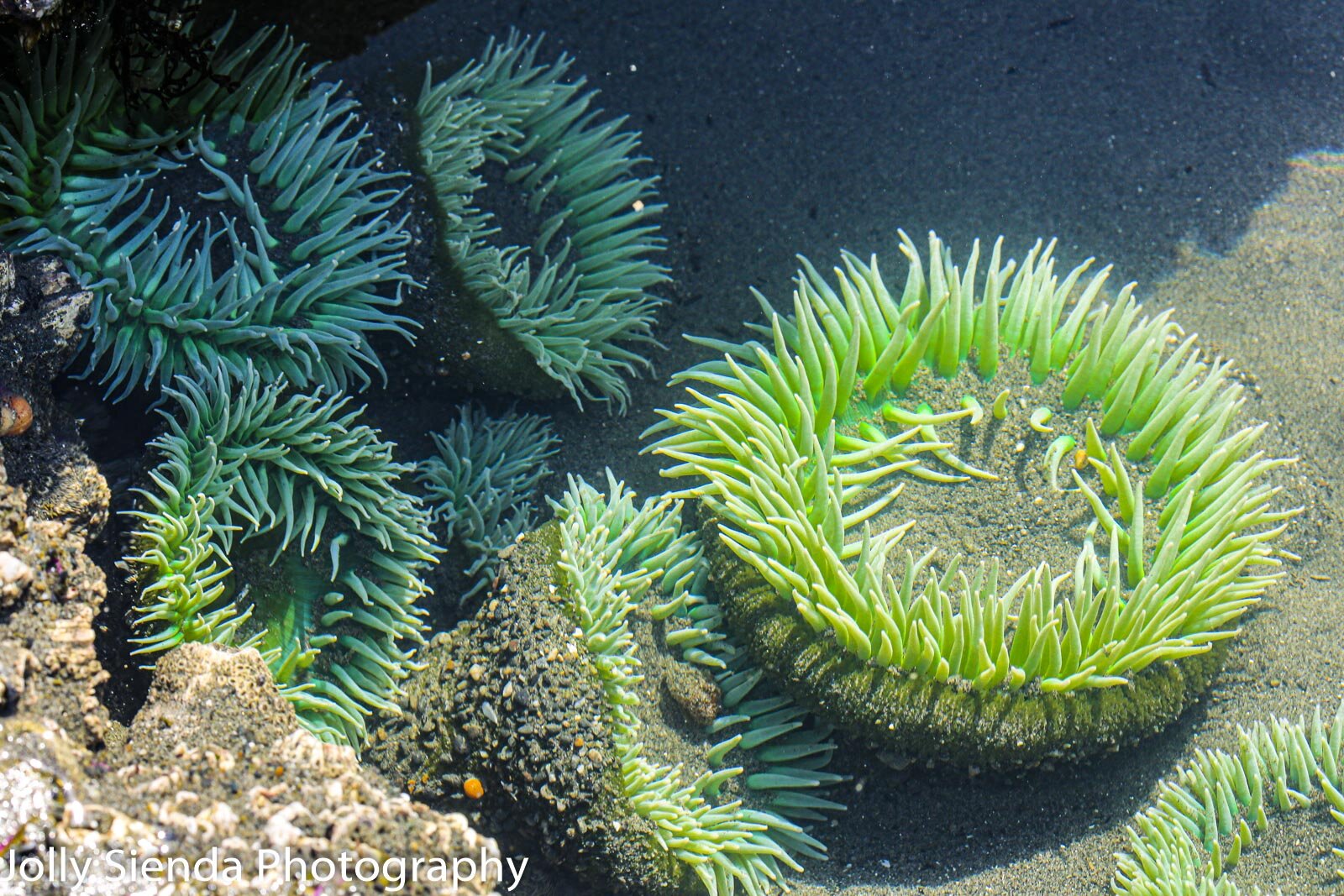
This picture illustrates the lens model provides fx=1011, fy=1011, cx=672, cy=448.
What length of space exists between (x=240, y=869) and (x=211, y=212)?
2.42 meters

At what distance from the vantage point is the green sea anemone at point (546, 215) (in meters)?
4.03

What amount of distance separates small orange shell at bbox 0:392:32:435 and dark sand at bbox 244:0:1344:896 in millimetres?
2077

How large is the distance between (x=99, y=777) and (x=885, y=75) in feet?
15.2

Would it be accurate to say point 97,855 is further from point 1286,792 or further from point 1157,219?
point 1157,219

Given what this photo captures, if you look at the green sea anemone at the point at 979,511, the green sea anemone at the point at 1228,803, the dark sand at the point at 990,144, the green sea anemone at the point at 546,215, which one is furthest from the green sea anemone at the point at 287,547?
the green sea anemone at the point at 1228,803

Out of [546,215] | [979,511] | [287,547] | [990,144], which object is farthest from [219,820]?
[990,144]

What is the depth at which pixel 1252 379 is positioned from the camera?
4.59 meters

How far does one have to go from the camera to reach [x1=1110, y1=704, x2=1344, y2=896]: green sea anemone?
11.1 feet

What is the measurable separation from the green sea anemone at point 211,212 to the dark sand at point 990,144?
29.7 inches

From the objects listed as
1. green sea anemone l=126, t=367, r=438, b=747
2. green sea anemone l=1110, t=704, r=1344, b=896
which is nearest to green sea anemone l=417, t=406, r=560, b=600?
green sea anemone l=126, t=367, r=438, b=747

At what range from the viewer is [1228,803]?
3492mm

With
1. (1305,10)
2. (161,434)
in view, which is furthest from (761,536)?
(1305,10)

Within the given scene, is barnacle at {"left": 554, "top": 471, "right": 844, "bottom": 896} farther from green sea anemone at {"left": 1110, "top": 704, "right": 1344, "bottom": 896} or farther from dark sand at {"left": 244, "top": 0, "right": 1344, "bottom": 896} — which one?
green sea anemone at {"left": 1110, "top": 704, "right": 1344, "bottom": 896}

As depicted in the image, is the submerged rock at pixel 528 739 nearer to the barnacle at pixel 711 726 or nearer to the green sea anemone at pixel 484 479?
the barnacle at pixel 711 726
